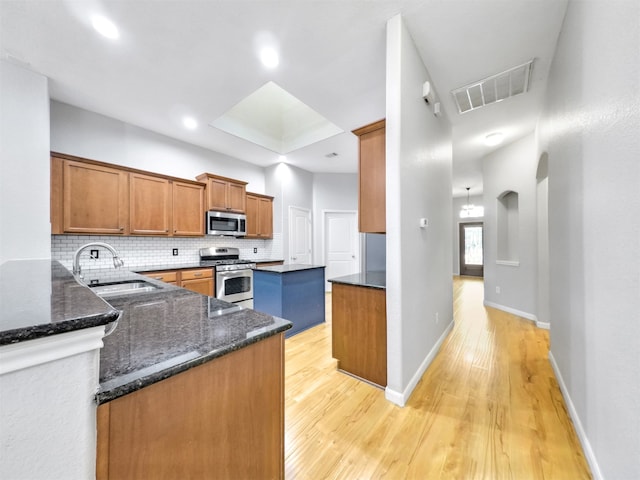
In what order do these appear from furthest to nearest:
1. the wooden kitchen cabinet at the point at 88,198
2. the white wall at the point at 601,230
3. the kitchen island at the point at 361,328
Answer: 1. the wooden kitchen cabinet at the point at 88,198
2. the kitchen island at the point at 361,328
3. the white wall at the point at 601,230

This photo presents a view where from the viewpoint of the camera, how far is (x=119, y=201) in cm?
335

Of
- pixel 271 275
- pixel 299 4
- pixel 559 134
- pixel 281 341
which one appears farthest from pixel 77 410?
pixel 559 134

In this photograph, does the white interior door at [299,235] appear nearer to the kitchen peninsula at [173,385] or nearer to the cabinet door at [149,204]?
the cabinet door at [149,204]

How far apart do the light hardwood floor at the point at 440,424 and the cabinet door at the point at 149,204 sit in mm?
2764

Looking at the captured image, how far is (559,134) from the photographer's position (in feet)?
6.81

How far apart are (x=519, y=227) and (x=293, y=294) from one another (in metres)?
3.80

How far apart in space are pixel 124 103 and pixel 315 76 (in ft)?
8.05

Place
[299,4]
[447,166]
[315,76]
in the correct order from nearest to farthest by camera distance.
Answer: [299,4] → [315,76] → [447,166]

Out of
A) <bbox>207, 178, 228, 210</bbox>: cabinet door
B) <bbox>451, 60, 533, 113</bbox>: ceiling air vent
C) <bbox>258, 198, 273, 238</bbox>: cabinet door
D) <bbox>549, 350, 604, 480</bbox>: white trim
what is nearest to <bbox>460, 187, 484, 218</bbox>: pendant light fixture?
<bbox>451, 60, 533, 113</bbox>: ceiling air vent

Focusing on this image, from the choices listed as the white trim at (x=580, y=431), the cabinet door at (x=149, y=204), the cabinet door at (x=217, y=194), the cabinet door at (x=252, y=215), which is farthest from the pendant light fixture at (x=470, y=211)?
the cabinet door at (x=149, y=204)

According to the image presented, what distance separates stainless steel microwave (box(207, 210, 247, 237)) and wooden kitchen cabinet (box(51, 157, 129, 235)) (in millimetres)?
1147

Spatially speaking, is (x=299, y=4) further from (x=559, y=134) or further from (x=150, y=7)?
(x=559, y=134)

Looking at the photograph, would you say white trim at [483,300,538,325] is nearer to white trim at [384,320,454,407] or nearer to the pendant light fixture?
white trim at [384,320,454,407]

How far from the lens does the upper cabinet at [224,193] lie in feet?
13.9
